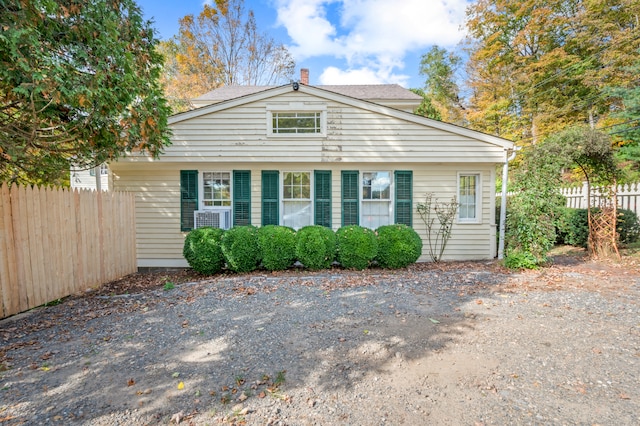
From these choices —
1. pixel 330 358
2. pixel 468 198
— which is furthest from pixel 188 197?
pixel 468 198

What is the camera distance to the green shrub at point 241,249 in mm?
7000

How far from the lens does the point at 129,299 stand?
16.8 feet

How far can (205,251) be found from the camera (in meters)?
7.09

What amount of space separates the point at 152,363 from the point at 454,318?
345cm

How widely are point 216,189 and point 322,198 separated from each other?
9.60 feet

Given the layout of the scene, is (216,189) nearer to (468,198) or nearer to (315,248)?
(315,248)

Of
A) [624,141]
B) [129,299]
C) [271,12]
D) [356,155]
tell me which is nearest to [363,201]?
[356,155]

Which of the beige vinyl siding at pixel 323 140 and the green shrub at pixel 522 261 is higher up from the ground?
the beige vinyl siding at pixel 323 140

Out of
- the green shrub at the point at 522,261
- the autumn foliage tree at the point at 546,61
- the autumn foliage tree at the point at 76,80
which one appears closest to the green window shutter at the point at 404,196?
the green shrub at the point at 522,261

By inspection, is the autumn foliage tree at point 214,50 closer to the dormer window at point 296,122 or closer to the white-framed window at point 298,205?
the dormer window at point 296,122

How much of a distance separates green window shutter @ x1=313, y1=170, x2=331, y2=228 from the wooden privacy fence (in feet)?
15.1

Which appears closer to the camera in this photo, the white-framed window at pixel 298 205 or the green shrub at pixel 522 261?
the green shrub at pixel 522 261

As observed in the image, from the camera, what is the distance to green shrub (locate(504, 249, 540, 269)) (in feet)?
22.0

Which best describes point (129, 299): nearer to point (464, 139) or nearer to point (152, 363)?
point (152, 363)
